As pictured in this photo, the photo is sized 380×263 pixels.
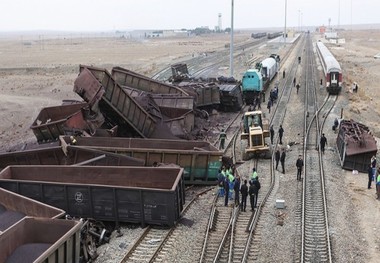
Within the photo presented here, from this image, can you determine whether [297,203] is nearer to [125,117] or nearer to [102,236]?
[102,236]

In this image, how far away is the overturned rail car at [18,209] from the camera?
13.5 metres

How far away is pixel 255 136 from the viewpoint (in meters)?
24.0

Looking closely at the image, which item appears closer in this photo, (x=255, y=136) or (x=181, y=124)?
(x=255, y=136)

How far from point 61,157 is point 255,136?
10.1 metres

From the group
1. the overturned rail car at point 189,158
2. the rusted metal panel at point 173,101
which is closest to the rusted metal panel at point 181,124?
the rusted metal panel at point 173,101

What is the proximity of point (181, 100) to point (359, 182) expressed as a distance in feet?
41.4

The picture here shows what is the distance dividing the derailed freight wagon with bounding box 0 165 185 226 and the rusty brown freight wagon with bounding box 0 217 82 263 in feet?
11.2

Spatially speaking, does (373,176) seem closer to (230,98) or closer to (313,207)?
(313,207)

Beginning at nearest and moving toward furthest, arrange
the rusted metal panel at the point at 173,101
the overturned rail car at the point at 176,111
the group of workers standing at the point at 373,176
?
the group of workers standing at the point at 373,176 → the overturned rail car at the point at 176,111 → the rusted metal panel at the point at 173,101

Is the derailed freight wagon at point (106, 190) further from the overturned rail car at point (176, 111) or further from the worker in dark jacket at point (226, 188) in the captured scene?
the overturned rail car at point (176, 111)

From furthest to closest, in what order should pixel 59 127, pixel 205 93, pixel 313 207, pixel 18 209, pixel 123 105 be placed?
pixel 205 93, pixel 123 105, pixel 59 127, pixel 313 207, pixel 18 209

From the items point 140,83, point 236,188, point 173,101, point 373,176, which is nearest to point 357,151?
point 373,176

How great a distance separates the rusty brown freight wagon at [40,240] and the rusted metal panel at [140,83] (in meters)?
20.6

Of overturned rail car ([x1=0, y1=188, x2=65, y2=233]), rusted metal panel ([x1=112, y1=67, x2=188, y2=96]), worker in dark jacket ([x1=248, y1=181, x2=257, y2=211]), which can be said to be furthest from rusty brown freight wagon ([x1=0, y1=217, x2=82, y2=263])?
rusted metal panel ([x1=112, y1=67, x2=188, y2=96])
